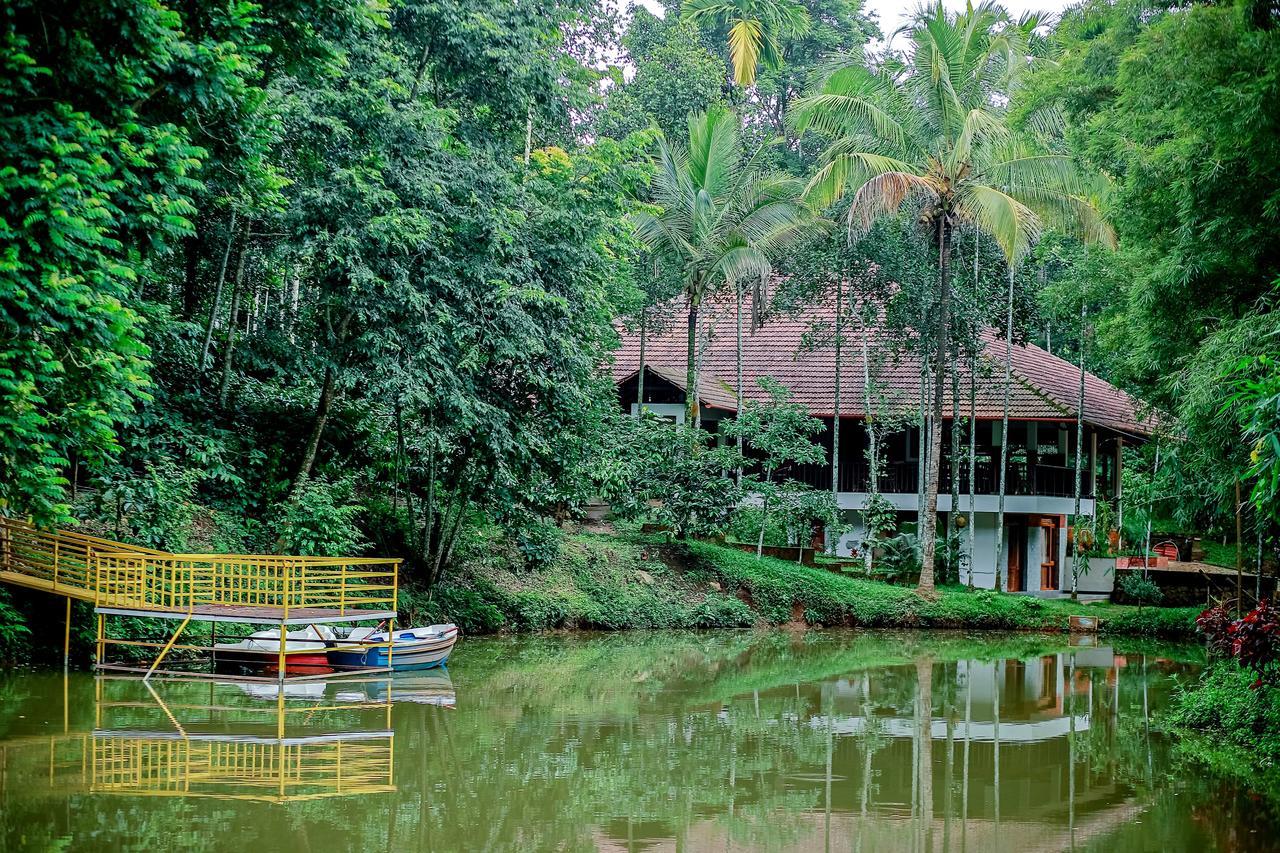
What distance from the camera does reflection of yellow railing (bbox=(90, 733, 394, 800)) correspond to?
30.8ft

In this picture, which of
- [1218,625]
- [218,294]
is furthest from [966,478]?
[218,294]

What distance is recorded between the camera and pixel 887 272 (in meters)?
25.5

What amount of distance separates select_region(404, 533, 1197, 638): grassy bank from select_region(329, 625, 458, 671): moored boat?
5778mm

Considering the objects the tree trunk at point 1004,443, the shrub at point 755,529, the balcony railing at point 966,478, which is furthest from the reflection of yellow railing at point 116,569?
the tree trunk at point 1004,443

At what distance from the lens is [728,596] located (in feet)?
79.9

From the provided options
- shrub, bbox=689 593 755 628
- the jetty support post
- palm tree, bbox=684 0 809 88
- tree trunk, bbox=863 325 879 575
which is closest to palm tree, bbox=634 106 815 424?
tree trunk, bbox=863 325 879 575

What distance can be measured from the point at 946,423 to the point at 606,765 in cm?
2072

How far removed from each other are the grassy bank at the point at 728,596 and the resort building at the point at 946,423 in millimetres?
3110

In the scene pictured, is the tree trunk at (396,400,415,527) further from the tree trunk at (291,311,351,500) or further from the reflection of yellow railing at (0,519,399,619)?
the reflection of yellow railing at (0,519,399,619)

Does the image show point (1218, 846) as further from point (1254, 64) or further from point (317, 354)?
point (317, 354)

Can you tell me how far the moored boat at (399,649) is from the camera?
15.9m

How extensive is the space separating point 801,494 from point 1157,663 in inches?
318

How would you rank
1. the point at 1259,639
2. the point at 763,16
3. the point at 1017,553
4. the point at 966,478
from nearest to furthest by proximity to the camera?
the point at 1259,639, the point at 966,478, the point at 1017,553, the point at 763,16

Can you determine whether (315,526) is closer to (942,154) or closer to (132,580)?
(132,580)
